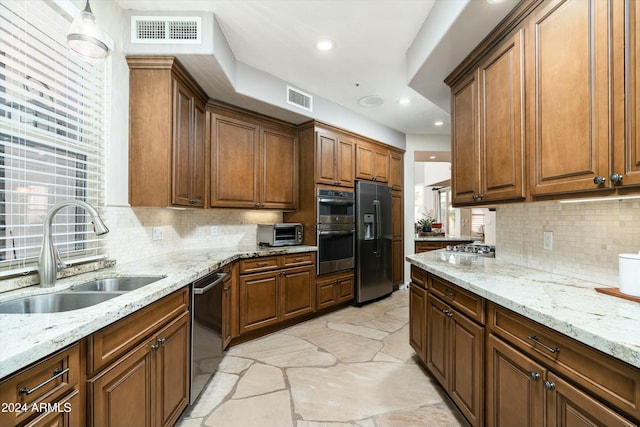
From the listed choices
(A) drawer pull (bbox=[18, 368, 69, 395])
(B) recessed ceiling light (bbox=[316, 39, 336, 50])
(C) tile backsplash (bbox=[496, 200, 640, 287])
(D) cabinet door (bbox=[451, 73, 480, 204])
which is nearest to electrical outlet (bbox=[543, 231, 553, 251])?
(C) tile backsplash (bbox=[496, 200, 640, 287])

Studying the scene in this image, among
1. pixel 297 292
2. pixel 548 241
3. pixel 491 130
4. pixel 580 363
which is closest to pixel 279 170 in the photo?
pixel 297 292

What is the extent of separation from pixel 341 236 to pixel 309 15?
2.44 metres

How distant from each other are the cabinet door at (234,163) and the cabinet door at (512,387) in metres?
2.60

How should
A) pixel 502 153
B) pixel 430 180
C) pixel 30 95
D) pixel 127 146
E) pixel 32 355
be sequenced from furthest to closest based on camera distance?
pixel 430 180 < pixel 127 146 < pixel 502 153 < pixel 30 95 < pixel 32 355

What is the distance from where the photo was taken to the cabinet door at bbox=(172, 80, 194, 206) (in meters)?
2.35

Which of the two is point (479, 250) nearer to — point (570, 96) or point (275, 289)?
point (570, 96)

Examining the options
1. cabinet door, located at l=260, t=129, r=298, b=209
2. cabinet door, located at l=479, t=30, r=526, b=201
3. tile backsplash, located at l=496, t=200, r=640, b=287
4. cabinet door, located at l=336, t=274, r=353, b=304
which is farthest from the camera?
cabinet door, located at l=336, t=274, r=353, b=304

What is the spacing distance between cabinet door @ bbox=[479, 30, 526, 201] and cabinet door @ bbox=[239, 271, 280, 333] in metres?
2.13

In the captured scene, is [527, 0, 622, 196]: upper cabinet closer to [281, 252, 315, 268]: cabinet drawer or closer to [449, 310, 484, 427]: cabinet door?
[449, 310, 484, 427]: cabinet door

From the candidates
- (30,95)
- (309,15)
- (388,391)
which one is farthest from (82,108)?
(388,391)

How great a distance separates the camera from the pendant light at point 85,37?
51.2 inches

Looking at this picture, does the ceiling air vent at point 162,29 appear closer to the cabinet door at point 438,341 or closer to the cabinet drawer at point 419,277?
the cabinet drawer at point 419,277

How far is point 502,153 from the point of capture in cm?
182

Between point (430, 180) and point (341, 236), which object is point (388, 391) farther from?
point (430, 180)
